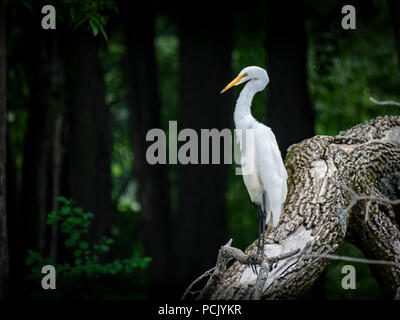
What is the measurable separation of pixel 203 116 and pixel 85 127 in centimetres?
210

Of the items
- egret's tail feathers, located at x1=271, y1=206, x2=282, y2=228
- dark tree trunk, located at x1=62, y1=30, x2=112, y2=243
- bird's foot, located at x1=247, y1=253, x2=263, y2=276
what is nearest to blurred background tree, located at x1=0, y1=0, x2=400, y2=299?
dark tree trunk, located at x1=62, y1=30, x2=112, y2=243

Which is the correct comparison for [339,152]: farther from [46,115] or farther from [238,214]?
[238,214]

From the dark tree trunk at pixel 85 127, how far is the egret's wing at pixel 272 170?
2.79 meters

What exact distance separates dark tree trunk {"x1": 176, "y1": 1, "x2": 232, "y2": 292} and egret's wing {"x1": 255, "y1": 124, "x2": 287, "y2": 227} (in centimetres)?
378

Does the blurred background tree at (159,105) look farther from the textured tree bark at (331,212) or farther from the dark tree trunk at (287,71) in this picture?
the textured tree bark at (331,212)

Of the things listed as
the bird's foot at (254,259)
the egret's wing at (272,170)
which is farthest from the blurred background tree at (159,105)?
the bird's foot at (254,259)

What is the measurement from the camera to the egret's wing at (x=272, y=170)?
141 inches

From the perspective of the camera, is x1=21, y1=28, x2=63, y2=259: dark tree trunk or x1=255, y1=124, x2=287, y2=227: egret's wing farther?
x1=21, y1=28, x2=63, y2=259: dark tree trunk

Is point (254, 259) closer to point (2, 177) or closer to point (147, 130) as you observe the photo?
point (2, 177)

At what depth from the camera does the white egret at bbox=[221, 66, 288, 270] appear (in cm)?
358

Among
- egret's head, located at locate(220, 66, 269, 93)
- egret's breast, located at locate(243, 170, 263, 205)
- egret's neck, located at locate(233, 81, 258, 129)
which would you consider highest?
egret's head, located at locate(220, 66, 269, 93)

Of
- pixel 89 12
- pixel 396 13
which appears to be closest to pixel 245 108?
pixel 89 12

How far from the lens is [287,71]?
6.81m

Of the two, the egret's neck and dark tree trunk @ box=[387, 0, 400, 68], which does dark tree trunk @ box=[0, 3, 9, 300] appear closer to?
the egret's neck
